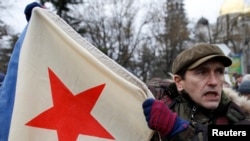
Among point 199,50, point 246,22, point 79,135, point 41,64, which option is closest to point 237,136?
point 199,50

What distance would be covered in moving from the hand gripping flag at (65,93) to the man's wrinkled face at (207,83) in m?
0.29

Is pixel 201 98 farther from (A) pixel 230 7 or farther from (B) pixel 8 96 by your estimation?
(A) pixel 230 7

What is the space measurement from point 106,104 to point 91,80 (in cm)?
18

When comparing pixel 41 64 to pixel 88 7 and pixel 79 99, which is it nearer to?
pixel 79 99

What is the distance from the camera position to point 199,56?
2.24 m

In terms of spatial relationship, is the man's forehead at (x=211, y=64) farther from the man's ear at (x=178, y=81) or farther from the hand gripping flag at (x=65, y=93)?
the hand gripping flag at (x=65, y=93)

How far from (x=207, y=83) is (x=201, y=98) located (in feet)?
0.32

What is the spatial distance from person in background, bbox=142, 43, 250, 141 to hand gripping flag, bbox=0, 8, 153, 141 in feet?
0.78

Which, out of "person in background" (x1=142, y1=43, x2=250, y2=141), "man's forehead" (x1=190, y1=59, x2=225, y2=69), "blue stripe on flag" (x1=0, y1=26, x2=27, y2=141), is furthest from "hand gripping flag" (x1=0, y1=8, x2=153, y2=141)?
"man's forehead" (x1=190, y1=59, x2=225, y2=69)

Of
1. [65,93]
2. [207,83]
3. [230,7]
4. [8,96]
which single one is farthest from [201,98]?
[230,7]

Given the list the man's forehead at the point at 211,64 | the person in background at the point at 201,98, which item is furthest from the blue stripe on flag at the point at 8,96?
the man's forehead at the point at 211,64

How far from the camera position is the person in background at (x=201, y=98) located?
80.9 inches

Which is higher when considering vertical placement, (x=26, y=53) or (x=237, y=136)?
(x=26, y=53)

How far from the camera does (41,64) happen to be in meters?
2.42
